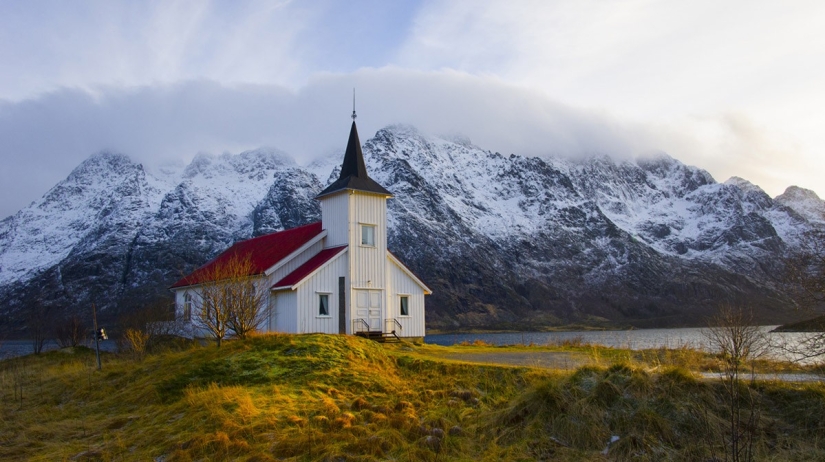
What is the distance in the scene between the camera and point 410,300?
3509 cm

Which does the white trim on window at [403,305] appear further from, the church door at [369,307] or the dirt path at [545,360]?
the dirt path at [545,360]

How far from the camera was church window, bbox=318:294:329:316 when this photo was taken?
31.7 metres

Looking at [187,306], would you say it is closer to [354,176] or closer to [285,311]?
[285,311]

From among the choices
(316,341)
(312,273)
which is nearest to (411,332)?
(312,273)

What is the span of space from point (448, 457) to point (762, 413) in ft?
18.4

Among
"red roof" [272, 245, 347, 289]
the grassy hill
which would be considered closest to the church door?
"red roof" [272, 245, 347, 289]

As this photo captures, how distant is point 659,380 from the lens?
1279cm

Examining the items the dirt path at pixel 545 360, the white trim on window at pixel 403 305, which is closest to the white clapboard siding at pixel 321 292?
the white trim on window at pixel 403 305

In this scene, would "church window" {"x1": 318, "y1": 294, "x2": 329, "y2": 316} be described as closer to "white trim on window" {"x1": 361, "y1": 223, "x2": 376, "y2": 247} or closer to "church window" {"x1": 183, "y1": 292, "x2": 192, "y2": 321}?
"white trim on window" {"x1": 361, "y1": 223, "x2": 376, "y2": 247}

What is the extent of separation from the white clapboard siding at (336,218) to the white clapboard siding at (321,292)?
1532 mm

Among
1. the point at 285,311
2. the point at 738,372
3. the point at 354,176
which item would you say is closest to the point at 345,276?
the point at 285,311

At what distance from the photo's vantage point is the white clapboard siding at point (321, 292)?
30.9 meters

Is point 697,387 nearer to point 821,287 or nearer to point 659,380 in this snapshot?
point 659,380

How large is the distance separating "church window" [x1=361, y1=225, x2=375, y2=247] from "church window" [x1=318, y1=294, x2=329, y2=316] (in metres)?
3.50
